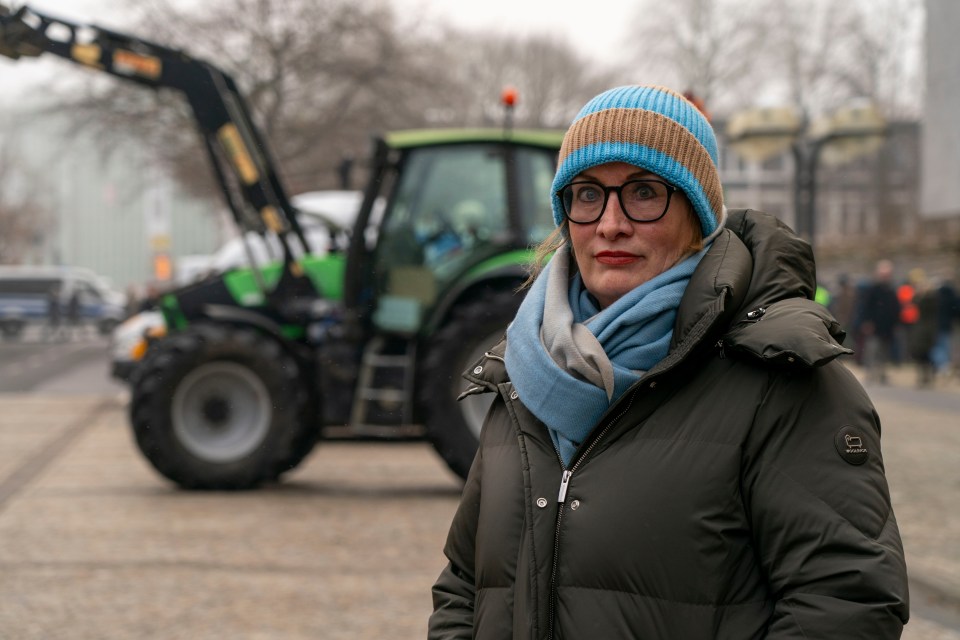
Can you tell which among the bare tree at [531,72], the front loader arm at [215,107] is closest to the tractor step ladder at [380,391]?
the front loader arm at [215,107]

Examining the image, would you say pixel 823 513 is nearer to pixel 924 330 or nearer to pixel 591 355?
pixel 591 355

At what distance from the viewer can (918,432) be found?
1440 centimetres

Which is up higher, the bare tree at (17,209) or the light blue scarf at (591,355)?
the light blue scarf at (591,355)

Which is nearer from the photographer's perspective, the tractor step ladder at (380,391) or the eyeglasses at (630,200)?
the eyeglasses at (630,200)

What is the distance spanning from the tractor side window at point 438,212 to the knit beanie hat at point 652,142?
7.98 metres

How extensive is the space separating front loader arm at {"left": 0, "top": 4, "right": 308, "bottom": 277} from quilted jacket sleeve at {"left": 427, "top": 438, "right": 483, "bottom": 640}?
855cm

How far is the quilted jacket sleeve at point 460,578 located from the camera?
2.48 m

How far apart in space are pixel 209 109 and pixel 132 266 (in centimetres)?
14068

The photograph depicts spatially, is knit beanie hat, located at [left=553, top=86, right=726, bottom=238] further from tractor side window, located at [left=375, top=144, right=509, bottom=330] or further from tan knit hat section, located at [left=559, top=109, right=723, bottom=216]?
tractor side window, located at [left=375, top=144, right=509, bottom=330]

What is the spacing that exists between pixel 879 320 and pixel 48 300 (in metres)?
30.1

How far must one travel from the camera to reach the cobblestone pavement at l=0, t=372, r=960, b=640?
6.18 m

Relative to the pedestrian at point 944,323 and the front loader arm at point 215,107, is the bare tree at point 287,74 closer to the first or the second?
the pedestrian at point 944,323

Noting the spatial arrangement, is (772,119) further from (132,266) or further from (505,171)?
(132,266)

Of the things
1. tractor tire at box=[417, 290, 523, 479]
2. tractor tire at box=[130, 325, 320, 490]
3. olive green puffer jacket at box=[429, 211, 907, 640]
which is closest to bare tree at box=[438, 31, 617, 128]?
tractor tire at box=[130, 325, 320, 490]
